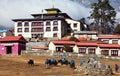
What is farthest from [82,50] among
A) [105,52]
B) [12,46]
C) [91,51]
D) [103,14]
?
[103,14]

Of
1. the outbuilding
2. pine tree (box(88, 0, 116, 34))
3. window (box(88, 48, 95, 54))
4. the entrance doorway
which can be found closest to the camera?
the entrance doorway

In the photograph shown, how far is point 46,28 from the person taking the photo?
A: 122250 mm

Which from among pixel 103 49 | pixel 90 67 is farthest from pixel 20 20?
pixel 90 67

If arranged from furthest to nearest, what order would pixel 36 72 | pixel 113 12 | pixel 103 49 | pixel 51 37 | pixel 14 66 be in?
pixel 113 12 < pixel 51 37 < pixel 103 49 < pixel 14 66 < pixel 36 72

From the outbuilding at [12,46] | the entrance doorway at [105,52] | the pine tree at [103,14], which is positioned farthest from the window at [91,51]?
the pine tree at [103,14]

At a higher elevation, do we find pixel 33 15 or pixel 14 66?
pixel 33 15

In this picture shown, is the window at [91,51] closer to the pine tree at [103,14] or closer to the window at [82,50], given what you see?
the window at [82,50]

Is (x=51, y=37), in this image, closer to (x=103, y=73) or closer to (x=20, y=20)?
(x=20, y=20)

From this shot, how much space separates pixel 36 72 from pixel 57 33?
215 feet

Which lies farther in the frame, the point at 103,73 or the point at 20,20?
the point at 20,20

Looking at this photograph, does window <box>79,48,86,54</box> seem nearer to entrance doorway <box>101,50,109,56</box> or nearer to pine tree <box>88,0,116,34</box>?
entrance doorway <box>101,50,109,56</box>

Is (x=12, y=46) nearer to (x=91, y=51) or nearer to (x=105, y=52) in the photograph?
(x=91, y=51)

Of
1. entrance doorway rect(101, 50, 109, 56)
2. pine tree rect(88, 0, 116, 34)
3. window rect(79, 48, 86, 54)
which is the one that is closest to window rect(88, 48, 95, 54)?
window rect(79, 48, 86, 54)

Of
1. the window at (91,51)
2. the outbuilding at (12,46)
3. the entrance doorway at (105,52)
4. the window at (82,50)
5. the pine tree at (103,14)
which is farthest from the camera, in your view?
the pine tree at (103,14)
